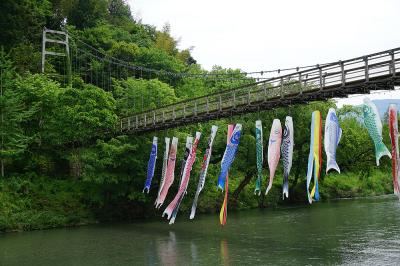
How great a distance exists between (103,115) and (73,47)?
20.7 meters

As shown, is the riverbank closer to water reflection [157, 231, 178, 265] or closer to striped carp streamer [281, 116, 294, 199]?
water reflection [157, 231, 178, 265]

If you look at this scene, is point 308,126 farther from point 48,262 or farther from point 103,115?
point 48,262

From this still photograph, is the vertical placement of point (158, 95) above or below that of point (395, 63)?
above

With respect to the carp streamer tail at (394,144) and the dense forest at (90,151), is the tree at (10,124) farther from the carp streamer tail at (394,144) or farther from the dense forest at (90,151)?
the carp streamer tail at (394,144)

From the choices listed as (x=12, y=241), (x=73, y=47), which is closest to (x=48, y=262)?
(x=12, y=241)

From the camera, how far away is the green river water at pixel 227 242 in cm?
1681

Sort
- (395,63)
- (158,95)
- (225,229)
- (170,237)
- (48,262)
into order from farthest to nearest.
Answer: (158,95)
(225,229)
(170,237)
(48,262)
(395,63)

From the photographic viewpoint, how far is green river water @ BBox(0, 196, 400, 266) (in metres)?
16.8

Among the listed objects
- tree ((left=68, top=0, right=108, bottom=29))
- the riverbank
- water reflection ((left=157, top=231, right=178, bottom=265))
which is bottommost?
water reflection ((left=157, top=231, right=178, bottom=265))

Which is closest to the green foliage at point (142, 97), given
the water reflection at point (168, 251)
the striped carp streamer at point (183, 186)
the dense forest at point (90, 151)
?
the dense forest at point (90, 151)

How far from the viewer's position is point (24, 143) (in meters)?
31.0

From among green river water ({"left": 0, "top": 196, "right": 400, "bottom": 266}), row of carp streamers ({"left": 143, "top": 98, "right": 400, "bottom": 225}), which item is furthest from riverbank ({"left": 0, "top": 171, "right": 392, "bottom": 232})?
row of carp streamers ({"left": 143, "top": 98, "right": 400, "bottom": 225})

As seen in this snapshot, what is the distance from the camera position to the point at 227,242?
20609 mm

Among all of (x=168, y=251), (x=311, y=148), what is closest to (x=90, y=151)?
(x=168, y=251)
